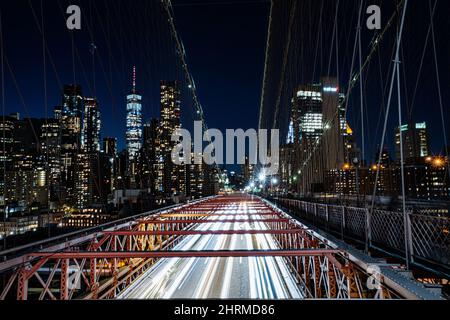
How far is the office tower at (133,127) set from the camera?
36062 millimetres

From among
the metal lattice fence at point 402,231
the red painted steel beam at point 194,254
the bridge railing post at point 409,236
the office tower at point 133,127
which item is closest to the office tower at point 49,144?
the red painted steel beam at point 194,254

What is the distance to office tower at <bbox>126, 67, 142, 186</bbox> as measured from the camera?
118 feet

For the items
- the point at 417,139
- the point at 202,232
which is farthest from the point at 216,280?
the point at 417,139

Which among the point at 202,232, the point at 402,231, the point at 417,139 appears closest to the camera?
the point at 402,231

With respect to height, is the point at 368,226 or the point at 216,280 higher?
the point at 368,226

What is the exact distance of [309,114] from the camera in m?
37.1

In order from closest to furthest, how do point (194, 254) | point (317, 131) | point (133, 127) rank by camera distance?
point (194, 254) < point (317, 131) < point (133, 127)

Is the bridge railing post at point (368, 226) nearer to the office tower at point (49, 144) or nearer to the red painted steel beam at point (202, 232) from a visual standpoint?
the red painted steel beam at point (202, 232)

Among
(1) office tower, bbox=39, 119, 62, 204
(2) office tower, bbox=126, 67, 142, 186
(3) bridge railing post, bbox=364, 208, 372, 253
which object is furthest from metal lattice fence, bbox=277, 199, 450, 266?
(2) office tower, bbox=126, 67, 142, 186

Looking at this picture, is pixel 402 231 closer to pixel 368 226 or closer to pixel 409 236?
pixel 409 236

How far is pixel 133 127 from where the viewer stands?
49.1 metres

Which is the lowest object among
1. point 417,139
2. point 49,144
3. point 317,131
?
point 49,144
